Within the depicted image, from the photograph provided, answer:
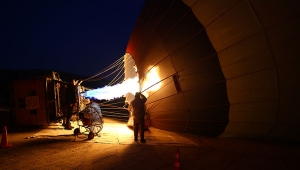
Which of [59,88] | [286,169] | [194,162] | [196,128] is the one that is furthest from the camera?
[59,88]

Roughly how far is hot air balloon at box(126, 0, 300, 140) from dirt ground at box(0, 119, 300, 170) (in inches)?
19.3

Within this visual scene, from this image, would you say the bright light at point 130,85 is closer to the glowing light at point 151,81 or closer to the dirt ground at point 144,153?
the glowing light at point 151,81

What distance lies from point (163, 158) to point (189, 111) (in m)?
2.11

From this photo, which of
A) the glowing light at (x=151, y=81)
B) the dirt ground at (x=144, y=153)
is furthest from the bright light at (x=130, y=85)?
the dirt ground at (x=144, y=153)

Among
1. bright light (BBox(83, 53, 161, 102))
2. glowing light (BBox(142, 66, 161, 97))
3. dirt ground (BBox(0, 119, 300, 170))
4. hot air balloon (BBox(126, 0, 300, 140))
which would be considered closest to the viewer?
dirt ground (BBox(0, 119, 300, 170))

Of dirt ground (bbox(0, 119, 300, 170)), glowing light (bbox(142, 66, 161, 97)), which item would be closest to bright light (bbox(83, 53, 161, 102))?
glowing light (bbox(142, 66, 161, 97))

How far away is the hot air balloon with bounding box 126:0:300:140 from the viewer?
15.9ft

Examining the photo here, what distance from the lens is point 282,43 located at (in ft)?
15.7

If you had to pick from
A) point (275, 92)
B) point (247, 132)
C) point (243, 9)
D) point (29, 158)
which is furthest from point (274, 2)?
point (29, 158)

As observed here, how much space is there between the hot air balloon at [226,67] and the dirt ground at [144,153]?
0.49 m

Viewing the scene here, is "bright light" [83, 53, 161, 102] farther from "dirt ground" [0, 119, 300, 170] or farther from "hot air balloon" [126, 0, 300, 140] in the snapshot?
"dirt ground" [0, 119, 300, 170]

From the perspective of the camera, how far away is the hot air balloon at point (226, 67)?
483cm

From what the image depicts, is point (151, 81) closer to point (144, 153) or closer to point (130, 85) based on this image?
point (130, 85)

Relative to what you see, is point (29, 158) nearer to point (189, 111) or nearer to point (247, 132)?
point (189, 111)
